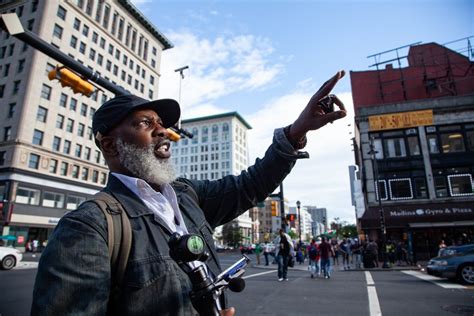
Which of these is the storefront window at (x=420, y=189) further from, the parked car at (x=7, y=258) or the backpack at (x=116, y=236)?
the backpack at (x=116, y=236)

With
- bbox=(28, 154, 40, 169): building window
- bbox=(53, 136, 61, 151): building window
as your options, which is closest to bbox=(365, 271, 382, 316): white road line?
bbox=(28, 154, 40, 169): building window

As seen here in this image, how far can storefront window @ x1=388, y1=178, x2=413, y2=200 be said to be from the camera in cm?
2552

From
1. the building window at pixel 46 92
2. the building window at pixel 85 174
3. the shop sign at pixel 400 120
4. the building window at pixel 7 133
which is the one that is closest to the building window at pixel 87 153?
the building window at pixel 85 174

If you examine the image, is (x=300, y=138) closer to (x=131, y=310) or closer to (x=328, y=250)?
(x=131, y=310)

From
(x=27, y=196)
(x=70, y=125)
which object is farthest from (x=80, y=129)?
(x=27, y=196)

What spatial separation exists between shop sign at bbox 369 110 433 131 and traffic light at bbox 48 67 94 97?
26.7 metres

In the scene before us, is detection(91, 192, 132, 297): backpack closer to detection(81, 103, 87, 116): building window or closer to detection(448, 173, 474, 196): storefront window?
detection(448, 173, 474, 196): storefront window

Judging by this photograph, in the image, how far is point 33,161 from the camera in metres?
34.2

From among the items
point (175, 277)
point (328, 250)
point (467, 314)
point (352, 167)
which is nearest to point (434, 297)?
point (467, 314)

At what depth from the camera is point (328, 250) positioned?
46.3ft

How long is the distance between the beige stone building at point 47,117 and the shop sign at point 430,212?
28.9 meters

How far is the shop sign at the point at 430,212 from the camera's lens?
23.2m

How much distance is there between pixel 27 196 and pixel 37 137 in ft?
22.5

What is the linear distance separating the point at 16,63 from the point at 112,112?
45.0 m
